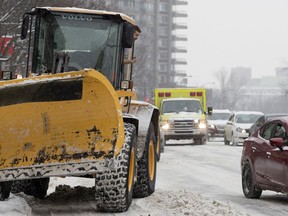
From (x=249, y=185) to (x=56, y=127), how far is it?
15.4 ft

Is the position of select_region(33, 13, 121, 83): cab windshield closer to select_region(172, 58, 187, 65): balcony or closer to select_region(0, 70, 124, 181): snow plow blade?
select_region(0, 70, 124, 181): snow plow blade

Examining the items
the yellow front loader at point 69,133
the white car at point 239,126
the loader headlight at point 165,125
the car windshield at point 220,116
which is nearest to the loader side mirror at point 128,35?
the yellow front loader at point 69,133

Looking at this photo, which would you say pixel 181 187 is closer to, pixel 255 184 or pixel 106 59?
pixel 255 184

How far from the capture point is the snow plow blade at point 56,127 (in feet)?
31.9

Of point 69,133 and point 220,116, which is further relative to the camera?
point 220,116

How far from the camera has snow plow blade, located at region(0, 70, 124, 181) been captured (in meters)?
9.73

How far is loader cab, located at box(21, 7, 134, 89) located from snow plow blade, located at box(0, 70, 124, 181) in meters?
2.05

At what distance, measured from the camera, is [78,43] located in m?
12.2

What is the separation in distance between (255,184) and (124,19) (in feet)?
11.1

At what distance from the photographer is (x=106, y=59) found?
40.0 feet

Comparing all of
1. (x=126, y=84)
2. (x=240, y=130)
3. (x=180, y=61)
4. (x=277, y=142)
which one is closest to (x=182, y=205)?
(x=277, y=142)

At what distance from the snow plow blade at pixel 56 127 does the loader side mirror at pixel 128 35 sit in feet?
7.92

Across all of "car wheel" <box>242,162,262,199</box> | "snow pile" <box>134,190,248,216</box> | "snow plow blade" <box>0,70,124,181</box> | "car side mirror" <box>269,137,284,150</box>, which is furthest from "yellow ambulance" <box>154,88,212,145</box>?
"snow plow blade" <box>0,70,124,181</box>

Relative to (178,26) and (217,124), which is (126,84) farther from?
(178,26)
